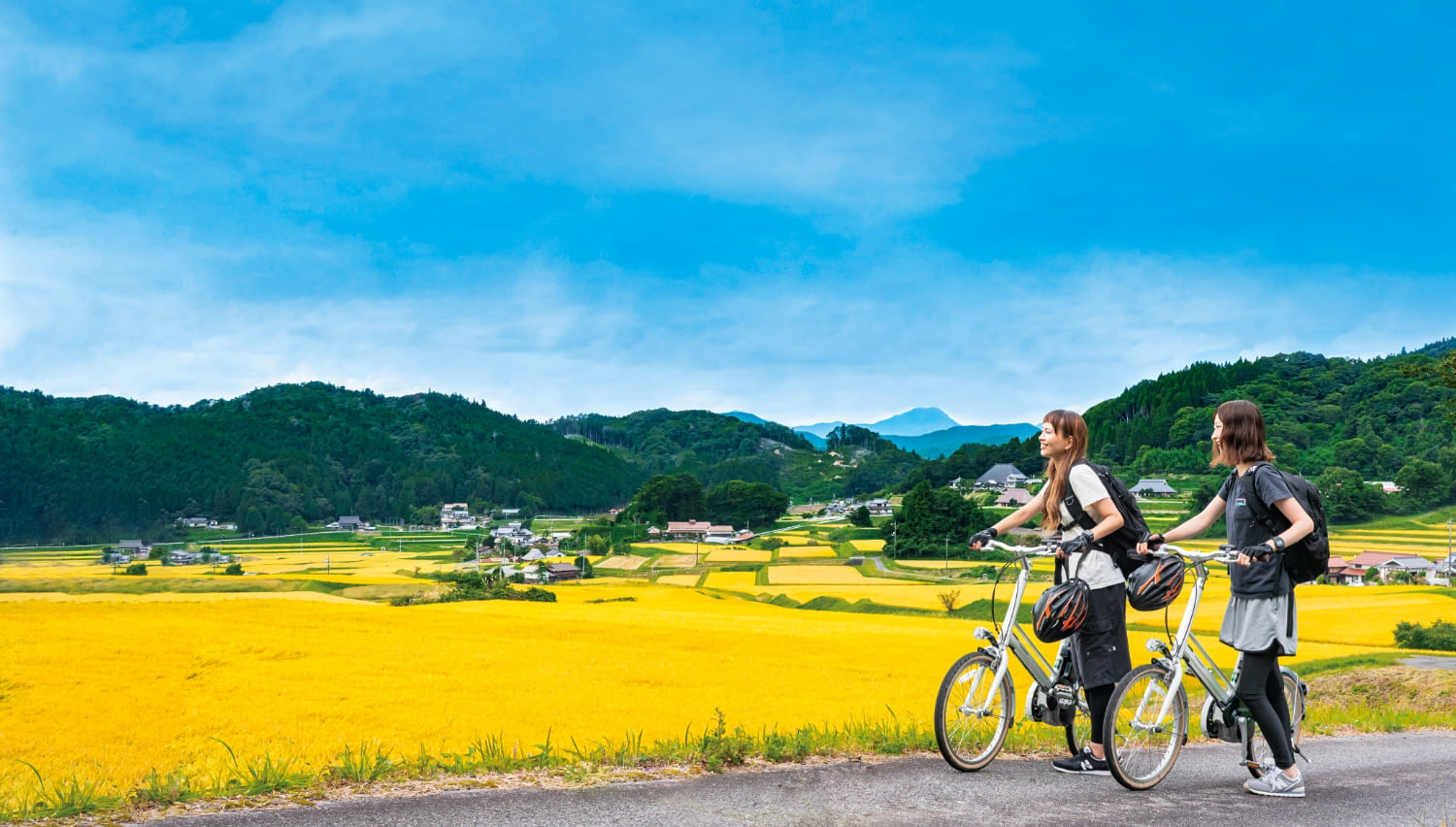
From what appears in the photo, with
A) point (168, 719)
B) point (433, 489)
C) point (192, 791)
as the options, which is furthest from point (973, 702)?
point (433, 489)

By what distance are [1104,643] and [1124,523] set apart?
66cm

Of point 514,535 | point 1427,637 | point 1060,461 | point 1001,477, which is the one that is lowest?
point 514,535

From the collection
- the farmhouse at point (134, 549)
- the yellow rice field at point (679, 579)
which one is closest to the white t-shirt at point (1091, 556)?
the yellow rice field at point (679, 579)

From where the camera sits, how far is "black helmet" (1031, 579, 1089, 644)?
4.71 metres

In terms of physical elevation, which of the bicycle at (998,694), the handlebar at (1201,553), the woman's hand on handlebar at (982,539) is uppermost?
the woman's hand on handlebar at (982,539)

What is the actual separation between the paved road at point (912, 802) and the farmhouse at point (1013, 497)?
105 m

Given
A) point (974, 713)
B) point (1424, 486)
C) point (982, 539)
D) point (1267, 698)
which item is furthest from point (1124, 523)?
point (1424, 486)

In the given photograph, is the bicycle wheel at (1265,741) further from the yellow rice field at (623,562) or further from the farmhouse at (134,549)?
the farmhouse at (134,549)

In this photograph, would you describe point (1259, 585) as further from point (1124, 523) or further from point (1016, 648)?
point (1016, 648)

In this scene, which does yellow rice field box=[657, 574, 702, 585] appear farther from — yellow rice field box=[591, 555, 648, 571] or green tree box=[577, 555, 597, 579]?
green tree box=[577, 555, 597, 579]

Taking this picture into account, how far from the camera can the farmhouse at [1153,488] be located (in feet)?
292

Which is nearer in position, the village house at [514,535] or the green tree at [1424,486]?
the green tree at [1424,486]

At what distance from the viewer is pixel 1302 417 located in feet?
387

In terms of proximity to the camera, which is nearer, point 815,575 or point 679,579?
point 815,575
